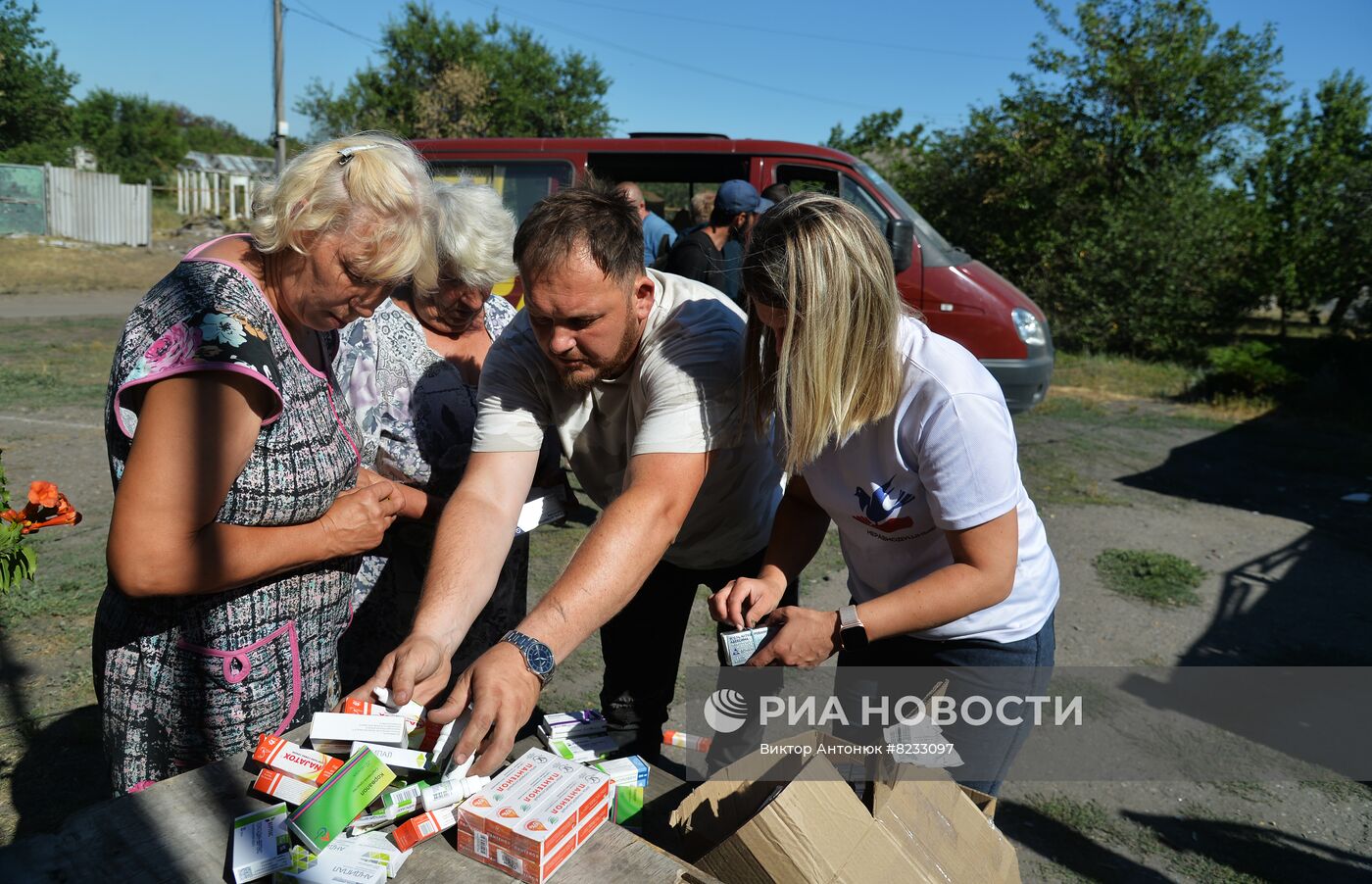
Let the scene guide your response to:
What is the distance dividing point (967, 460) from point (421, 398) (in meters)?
1.48

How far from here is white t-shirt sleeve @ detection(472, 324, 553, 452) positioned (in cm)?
213

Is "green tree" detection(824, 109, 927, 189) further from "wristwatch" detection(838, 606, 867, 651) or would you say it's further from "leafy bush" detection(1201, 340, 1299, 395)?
"wristwatch" detection(838, 606, 867, 651)

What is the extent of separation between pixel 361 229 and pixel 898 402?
110cm

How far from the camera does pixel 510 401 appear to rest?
214cm

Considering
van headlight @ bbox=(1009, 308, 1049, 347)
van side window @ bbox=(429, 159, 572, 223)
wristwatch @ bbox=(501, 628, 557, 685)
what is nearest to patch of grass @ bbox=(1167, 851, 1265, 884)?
wristwatch @ bbox=(501, 628, 557, 685)

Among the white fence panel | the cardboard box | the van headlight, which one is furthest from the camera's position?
the white fence panel

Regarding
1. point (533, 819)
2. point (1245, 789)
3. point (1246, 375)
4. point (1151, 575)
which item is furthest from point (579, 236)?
point (1246, 375)

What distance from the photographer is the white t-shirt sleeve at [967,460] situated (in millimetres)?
1647

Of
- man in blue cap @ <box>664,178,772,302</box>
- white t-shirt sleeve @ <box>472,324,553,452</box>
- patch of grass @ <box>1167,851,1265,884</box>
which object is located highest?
man in blue cap @ <box>664,178,772,302</box>

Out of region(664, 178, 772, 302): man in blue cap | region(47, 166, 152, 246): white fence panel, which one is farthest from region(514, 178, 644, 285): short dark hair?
region(47, 166, 152, 246): white fence panel

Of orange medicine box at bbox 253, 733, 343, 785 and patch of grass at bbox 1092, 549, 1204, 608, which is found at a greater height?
orange medicine box at bbox 253, 733, 343, 785

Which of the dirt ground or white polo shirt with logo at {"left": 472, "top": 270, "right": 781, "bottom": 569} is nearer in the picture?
white polo shirt with logo at {"left": 472, "top": 270, "right": 781, "bottom": 569}

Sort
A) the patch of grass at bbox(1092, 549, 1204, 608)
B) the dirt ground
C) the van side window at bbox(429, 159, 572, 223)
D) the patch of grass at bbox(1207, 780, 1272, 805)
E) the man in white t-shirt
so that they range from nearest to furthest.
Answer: the man in white t-shirt → the dirt ground → the patch of grass at bbox(1207, 780, 1272, 805) → the patch of grass at bbox(1092, 549, 1204, 608) → the van side window at bbox(429, 159, 572, 223)

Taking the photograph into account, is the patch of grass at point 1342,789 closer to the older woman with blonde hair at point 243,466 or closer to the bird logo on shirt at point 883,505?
the bird logo on shirt at point 883,505
